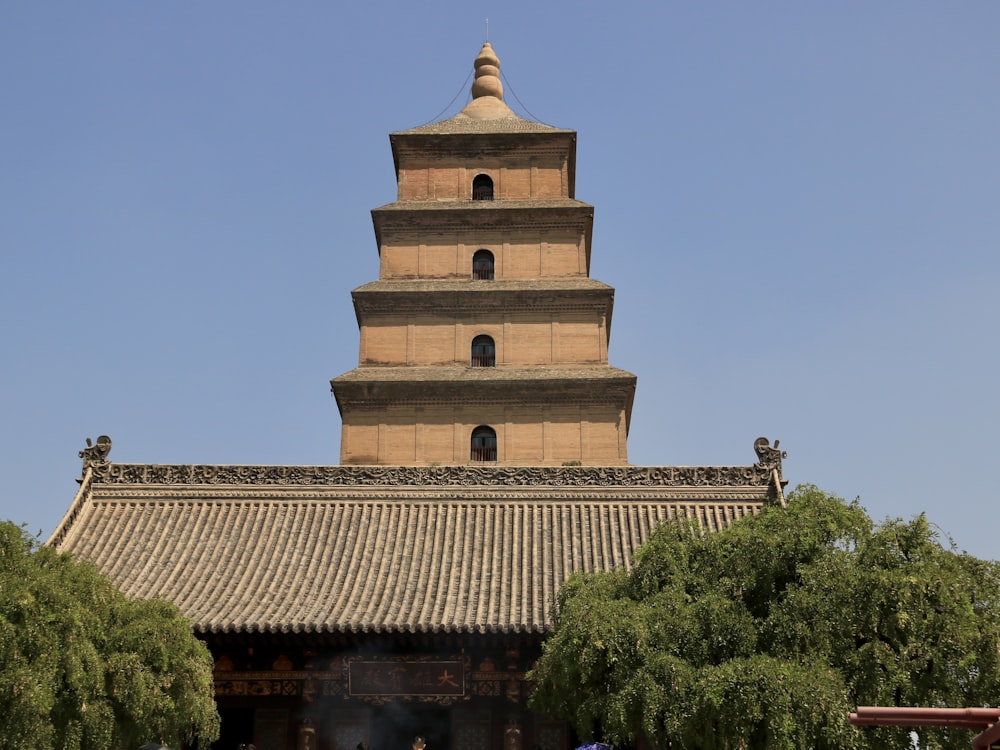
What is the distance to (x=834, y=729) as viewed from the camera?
478 inches

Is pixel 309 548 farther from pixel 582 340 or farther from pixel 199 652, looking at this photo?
pixel 582 340

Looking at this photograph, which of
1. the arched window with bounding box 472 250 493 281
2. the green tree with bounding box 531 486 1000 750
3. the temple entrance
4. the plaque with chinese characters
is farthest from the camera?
the arched window with bounding box 472 250 493 281

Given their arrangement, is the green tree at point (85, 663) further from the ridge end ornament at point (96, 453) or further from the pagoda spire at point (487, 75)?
the pagoda spire at point (487, 75)

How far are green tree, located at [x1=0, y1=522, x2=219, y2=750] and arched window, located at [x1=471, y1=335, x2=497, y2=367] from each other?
1375cm

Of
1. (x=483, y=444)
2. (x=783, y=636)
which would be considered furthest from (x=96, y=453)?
(x=783, y=636)

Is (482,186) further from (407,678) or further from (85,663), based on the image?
(85,663)

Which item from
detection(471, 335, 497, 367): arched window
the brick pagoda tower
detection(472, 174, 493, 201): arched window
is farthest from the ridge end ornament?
detection(472, 174, 493, 201): arched window

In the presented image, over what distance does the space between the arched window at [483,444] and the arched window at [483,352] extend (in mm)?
1662

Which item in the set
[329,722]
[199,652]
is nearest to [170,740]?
[199,652]

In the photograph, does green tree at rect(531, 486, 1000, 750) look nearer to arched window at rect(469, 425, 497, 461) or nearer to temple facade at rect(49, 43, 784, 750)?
temple facade at rect(49, 43, 784, 750)

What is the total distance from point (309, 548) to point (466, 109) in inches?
583

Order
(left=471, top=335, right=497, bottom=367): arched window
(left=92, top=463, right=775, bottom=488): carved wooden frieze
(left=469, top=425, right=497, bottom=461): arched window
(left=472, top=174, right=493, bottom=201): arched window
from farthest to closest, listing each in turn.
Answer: (left=472, top=174, right=493, bottom=201): arched window < (left=471, top=335, right=497, bottom=367): arched window < (left=469, top=425, right=497, bottom=461): arched window < (left=92, top=463, right=775, bottom=488): carved wooden frieze

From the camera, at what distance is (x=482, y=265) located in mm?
29172

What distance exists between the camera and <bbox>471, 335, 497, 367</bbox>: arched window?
28.0 metres
